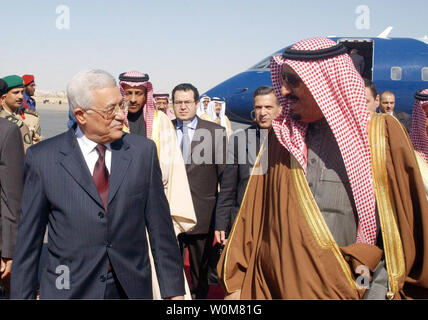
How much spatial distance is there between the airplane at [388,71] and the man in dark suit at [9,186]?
11.8m

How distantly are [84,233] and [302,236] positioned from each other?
104cm

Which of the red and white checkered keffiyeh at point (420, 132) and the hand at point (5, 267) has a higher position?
the red and white checkered keffiyeh at point (420, 132)

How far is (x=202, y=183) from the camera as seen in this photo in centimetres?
479

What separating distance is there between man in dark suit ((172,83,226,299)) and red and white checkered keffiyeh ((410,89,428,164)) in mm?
1766

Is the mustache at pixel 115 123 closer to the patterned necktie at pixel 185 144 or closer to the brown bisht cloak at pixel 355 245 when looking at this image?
the brown bisht cloak at pixel 355 245

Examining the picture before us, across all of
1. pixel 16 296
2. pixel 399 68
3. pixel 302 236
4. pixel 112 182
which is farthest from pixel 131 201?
pixel 399 68

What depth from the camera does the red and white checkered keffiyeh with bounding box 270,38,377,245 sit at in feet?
7.52

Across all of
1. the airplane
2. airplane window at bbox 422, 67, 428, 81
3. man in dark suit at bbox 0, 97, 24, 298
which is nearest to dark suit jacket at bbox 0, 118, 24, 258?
man in dark suit at bbox 0, 97, 24, 298

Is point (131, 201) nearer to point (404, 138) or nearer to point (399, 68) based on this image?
point (404, 138)

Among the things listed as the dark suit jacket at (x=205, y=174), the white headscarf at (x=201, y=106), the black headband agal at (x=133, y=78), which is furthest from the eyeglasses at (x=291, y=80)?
the white headscarf at (x=201, y=106)

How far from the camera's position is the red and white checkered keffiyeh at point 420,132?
4.01 meters

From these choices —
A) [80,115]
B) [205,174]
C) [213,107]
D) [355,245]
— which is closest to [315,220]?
[355,245]

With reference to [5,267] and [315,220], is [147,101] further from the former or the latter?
[315,220]

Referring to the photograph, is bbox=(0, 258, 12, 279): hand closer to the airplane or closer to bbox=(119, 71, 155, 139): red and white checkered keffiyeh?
bbox=(119, 71, 155, 139): red and white checkered keffiyeh
